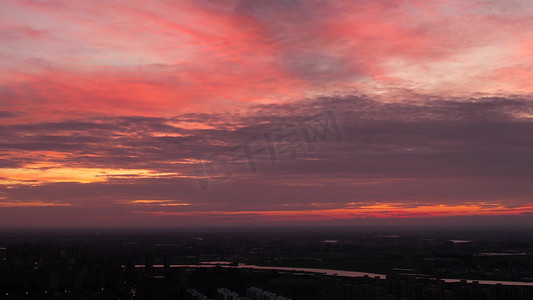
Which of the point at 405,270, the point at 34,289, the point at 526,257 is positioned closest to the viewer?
the point at 34,289

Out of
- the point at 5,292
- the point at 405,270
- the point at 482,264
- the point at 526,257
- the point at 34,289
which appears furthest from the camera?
the point at 526,257

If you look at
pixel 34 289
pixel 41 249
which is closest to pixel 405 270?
pixel 34 289

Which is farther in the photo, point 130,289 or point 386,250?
point 386,250

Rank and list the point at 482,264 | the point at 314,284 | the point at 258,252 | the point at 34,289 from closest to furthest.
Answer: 1. the point at 34,289
2. the point at 314,284
3. the point at 482,264
4. the point at 258,252

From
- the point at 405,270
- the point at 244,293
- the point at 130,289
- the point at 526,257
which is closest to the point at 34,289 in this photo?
the point at 130,289

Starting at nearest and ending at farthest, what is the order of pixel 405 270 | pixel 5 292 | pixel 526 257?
1. pixel 5 292
2. pixel 405 270
3. pixel 526 257

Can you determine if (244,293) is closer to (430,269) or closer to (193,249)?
(430,269)

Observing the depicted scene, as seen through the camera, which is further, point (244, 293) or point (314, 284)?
point (314, 284)

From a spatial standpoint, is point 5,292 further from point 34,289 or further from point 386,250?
point 386,250
